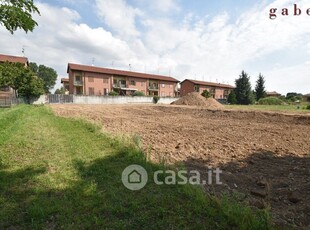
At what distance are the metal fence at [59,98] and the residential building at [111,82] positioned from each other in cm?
1167

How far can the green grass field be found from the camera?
3.01 m

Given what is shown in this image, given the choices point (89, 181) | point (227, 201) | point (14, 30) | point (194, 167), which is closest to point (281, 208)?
point (227, 201)

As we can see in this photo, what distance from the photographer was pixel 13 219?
3123 millimetres

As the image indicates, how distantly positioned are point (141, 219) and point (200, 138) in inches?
227

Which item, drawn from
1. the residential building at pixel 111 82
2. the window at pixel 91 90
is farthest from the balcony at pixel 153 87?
the window at pixel 91 90

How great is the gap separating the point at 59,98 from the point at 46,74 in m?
54.6

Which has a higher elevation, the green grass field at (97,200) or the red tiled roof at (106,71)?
the red tiled roof at (106,71)

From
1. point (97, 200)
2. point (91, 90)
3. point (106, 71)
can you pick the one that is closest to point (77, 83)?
point (91, 90)

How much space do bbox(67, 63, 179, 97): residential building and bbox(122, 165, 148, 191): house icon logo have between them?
4807 centimetres

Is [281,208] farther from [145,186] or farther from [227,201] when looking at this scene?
[145,186]

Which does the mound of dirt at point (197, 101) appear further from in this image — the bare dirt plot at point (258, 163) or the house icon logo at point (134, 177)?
the house icon logo at point (134, 177)

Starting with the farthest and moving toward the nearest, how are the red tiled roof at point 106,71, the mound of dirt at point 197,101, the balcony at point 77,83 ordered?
the red tiled roof at point 106,71
the balcony at point 77,83
the mound of dirt at point 197,101

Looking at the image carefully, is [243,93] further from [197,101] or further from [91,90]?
[91,90]

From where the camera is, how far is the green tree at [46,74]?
82988 mm
